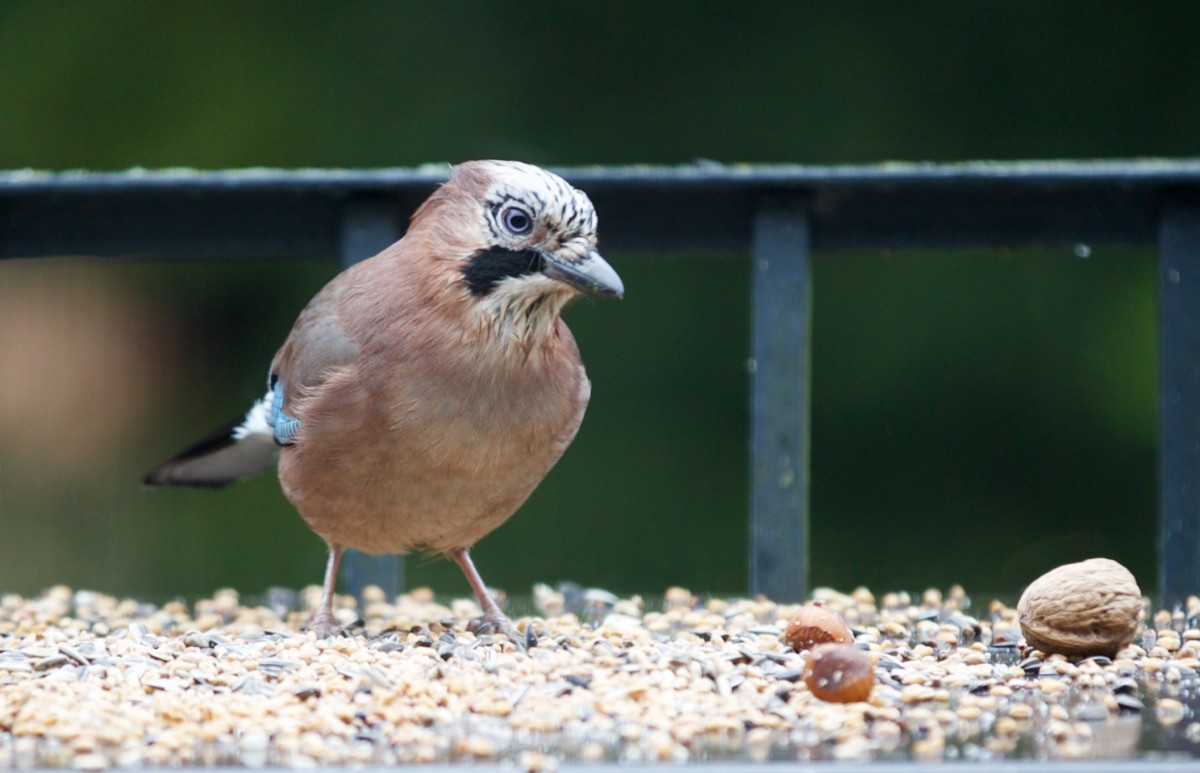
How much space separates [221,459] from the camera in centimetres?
353

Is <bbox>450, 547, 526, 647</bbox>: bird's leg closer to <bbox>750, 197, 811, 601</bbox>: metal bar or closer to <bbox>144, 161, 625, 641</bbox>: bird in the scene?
<bbox>144, 161, 625, 641</bbox>: bird

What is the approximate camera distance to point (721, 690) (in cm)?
232

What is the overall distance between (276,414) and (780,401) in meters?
1.10

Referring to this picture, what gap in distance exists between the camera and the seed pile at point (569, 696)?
1.97 meters

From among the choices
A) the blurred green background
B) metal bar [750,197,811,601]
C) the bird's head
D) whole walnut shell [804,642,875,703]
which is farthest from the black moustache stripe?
the blurred green background

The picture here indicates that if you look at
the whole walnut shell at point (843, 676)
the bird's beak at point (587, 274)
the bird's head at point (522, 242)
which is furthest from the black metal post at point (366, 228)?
the whole walnut shell at point (843, 676)

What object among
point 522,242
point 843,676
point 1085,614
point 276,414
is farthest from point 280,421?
point 1085,614

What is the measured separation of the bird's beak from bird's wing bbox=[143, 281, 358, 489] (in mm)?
450

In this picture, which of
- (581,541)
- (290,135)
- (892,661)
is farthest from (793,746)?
(290,135)

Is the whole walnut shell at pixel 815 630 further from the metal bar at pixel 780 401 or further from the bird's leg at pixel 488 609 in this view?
the metal bar at pixel 780 401

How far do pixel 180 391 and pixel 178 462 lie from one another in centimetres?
195

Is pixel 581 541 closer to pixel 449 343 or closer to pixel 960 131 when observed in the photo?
pixel 960 131

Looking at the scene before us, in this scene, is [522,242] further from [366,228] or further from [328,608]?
[328,608]

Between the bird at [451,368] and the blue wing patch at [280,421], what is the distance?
0.07 ft
